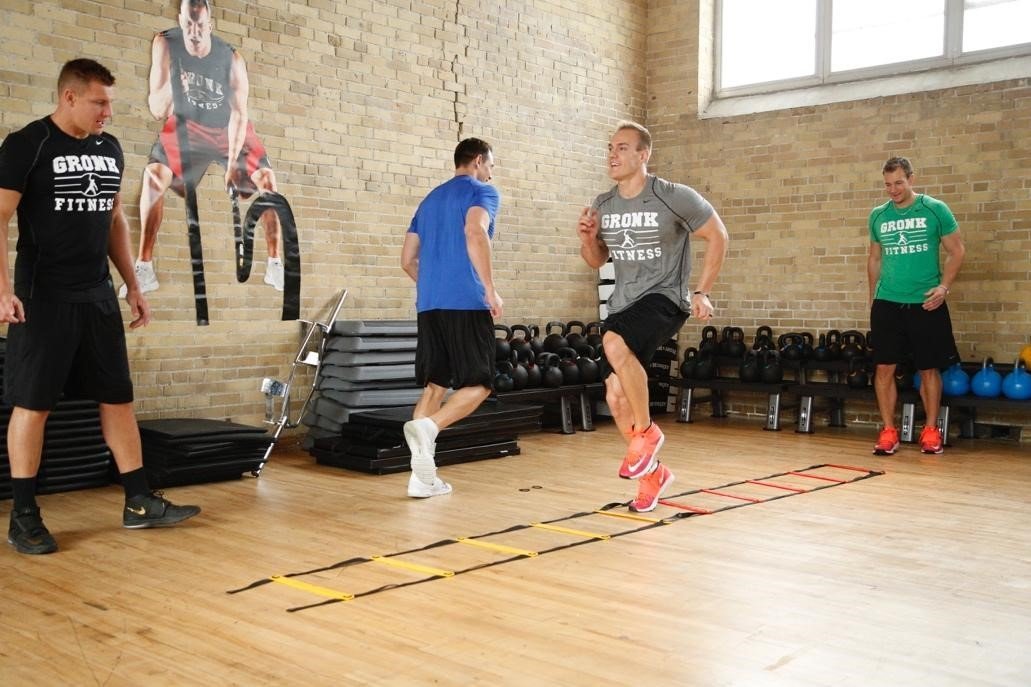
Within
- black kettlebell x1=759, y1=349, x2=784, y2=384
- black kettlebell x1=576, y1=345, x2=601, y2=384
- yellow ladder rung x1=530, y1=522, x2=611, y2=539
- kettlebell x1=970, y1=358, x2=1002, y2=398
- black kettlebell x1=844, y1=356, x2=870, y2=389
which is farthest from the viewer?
black kettlebell x1=759, y1=349, x2=784, y2=384

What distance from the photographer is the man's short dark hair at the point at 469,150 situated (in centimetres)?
463

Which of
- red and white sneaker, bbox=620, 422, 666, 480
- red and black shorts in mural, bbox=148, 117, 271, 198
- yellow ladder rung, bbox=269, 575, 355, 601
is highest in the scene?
red and black shorts in mural, bbox=148, 117, 271, 198

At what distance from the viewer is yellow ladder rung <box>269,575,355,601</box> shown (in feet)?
9.92

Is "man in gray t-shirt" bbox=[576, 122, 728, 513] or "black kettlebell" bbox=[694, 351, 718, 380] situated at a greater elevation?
"man in gray t-shirt" bbox=[576, 122, 728, 513]

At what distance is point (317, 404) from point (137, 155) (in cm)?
175

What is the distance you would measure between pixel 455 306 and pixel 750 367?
3480mm

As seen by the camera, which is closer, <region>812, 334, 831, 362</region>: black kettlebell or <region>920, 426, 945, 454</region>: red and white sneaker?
<region>920, 426, 945, 454</region>: red and white sneaker

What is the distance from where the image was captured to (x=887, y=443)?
6.08 meters

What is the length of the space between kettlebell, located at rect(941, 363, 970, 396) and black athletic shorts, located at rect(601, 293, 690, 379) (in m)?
3.16

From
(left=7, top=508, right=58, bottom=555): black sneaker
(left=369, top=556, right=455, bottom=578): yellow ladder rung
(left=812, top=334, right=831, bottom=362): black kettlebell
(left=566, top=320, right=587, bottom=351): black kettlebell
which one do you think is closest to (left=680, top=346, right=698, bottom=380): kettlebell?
(left=566, top=320, right=587, bottom=351): black kettlebell

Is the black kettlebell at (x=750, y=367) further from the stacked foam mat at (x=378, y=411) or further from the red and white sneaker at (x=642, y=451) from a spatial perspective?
the red and white sneaker at (x=642, y=451)

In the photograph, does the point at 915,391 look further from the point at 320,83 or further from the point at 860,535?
the point at 320,83

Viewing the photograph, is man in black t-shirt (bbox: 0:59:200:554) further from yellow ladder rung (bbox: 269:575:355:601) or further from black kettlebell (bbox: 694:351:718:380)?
black kettlebell (bbox: 694:351:718:380)

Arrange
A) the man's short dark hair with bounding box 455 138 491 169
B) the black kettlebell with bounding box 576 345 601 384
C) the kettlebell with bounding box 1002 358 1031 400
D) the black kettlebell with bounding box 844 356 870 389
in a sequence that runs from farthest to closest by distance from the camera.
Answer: the black kettlebell with bounding box 576 345 601 384 → the black kettlebell with bounding box 844 356 870 389 → the kettlebell with bounding box 1002 358 1031 400 → the man's short dark hair with bounding box 455 138 491 169
